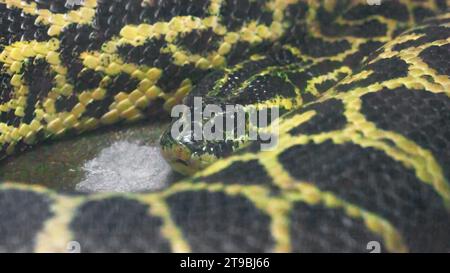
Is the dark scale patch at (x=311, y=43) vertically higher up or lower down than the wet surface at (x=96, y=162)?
higher up

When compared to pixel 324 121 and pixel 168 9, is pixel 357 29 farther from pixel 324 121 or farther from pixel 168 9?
pixel 324 121

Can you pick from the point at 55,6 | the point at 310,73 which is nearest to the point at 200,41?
the point at 310,73

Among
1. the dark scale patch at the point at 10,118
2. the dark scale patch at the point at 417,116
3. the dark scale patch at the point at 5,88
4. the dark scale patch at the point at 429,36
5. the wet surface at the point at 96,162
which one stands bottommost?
the wet surface at the point at 96,162

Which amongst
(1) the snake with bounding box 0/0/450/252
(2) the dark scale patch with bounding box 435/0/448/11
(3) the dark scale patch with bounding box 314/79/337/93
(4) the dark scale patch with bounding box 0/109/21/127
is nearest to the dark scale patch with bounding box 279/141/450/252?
(1) the snake with bounding box 0/0/450/252

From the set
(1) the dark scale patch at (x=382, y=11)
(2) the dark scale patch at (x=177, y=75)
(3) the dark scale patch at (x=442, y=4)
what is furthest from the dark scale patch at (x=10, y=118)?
(3) the dark scale patch at (x=442, y=4)

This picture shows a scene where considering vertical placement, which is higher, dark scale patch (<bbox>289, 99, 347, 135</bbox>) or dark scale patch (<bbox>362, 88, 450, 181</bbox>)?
dark scale patch (<bbox>362, 88, 450, 181</bbox>)

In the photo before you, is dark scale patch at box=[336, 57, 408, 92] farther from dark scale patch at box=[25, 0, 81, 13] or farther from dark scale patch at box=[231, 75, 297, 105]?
dark scale patch at box=[25, 0, 81, 13]

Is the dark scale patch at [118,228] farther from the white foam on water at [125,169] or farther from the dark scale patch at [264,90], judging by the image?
the dark scale patch at [264,90]
